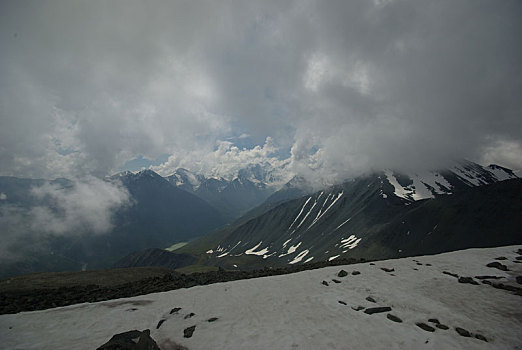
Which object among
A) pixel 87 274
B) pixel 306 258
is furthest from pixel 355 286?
pixel 306 258

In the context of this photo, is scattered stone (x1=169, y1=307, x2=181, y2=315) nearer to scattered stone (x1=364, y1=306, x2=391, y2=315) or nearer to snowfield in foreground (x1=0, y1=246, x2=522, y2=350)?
snowfield in foreground (x1=0, y1=246, x2=522, y2=350)

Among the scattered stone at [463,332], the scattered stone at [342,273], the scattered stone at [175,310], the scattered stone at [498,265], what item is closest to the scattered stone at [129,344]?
the scattered stone at [175,310]

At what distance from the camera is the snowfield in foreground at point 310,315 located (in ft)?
37.1

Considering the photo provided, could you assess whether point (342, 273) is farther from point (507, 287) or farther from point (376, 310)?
point (507, 287)

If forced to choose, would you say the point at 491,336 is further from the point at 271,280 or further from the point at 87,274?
the point at 87,274

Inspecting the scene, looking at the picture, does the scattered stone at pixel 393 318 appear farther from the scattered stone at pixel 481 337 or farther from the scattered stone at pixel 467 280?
the scattered stone at pixel 467 280

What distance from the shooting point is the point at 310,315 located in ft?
45.1

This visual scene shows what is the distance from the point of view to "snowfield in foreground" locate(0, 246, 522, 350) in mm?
11312

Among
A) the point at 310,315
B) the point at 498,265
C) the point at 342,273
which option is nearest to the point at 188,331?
the point at 310,315

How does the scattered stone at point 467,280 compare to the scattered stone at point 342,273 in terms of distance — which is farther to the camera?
the scattered stone at point 342,273

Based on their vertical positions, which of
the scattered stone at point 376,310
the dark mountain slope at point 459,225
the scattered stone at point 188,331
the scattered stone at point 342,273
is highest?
the scattered stone at point 188,331

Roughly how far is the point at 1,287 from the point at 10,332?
19.2m

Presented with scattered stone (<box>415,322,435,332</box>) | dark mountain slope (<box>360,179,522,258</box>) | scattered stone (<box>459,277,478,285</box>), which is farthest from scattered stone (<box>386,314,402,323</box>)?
dark mountain slope (<box>360,179,522,258</box>)

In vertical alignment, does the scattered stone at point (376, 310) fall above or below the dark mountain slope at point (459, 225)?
above
